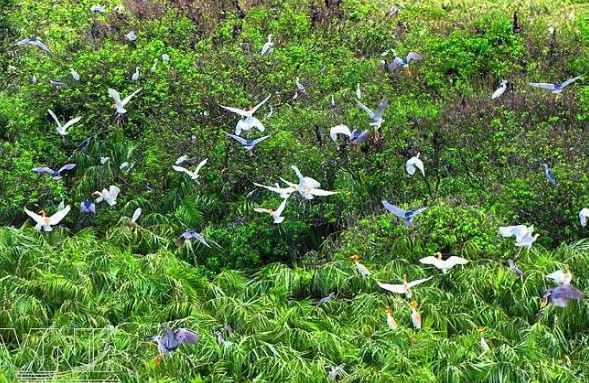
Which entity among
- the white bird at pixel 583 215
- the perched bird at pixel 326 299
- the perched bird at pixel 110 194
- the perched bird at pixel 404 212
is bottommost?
the perched bird at pixel 110 194

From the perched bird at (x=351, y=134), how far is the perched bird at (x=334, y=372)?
2.75 metres

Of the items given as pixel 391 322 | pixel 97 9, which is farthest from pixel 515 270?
pixel 97 9

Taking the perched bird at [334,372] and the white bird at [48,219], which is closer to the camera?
the perched bird at [334,372]

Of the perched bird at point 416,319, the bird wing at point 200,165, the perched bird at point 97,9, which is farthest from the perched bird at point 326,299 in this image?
the perched bird at point 97,9

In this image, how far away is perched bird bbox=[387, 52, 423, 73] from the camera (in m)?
9.96

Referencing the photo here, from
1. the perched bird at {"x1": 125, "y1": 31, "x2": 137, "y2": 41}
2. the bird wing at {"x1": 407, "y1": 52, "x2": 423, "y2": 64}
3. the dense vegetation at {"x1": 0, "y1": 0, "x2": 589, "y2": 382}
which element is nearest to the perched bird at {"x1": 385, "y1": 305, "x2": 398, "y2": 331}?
the dense vegetation at {"x1": 0, "y1": 0, "x2": 589, "y2": 382}

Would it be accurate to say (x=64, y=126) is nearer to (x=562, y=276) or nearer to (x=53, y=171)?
(x=53, y=171)

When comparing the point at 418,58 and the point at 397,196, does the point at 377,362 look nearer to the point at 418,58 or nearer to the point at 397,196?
the point at 397,196

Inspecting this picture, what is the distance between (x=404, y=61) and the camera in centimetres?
1030

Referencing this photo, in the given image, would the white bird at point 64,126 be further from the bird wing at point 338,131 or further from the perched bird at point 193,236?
the bird wing at point 338,131

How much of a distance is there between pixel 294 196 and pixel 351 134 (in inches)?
28.7

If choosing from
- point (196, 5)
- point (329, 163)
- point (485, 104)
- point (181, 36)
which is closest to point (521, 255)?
point (329, 163)

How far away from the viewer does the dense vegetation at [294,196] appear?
6.16 meters

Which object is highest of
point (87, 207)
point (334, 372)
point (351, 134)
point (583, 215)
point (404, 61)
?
point (334, 372)
